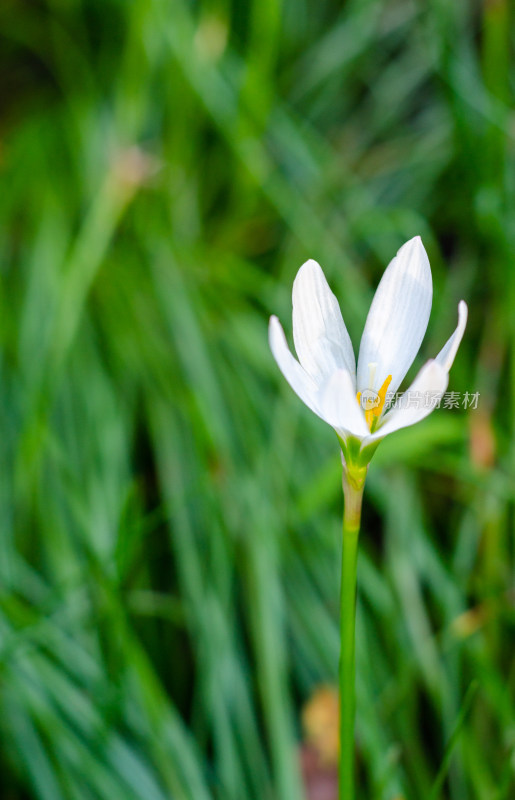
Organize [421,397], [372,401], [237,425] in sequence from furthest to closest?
[237,425] < [372,401] < [421,397]

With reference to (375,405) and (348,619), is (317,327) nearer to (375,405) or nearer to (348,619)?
(375,405)

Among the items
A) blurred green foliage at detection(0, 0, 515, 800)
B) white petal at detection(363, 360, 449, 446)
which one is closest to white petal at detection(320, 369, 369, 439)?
white petal at detection(363, 360, 449, 446)

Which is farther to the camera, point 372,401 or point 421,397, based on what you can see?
point 372,401

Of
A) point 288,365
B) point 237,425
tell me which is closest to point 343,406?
point 288,365

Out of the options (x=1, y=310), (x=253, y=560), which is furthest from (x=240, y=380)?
(x=1, y=310)

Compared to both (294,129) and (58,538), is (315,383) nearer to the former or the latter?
(58,538)

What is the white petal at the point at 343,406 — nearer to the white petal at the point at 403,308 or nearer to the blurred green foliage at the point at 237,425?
the white petal at the point at 403,308

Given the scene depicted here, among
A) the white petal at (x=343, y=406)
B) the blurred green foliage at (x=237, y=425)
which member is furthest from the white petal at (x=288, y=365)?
the blurred green foliage at (x=237, y=425)
